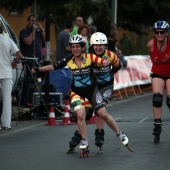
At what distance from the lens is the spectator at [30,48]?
18.6 m

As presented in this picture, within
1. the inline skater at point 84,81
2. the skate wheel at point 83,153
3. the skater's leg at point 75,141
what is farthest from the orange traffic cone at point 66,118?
the skate wheel at point 83,153

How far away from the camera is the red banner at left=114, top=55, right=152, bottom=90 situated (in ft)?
78.9

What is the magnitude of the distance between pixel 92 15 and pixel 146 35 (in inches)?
228

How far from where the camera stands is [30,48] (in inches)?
768

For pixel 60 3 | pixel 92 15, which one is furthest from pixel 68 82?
pixel 92 15

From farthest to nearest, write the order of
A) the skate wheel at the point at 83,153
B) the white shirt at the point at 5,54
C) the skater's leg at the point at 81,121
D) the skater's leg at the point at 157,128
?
the white shirt at the point at 5,54 < the skater's leg at the point at 157,128 < the skater's leg at the point at 81,121 < the skate wheel at the point at 83,153

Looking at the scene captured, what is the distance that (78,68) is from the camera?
40.5 feet

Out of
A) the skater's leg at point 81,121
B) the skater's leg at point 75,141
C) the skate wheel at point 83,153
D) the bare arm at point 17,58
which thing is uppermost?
the bare arm at point 17,58

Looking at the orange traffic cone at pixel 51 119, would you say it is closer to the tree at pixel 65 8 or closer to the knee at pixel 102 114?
the knee at pixel 102 114

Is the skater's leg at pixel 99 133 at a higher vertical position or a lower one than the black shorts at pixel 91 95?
lower

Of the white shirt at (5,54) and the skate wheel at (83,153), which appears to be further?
the white shirt at (5,54)

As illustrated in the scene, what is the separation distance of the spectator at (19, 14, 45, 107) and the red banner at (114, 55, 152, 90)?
13.3 feet

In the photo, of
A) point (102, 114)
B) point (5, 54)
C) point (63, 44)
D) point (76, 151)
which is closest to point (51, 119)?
point (5, 54)

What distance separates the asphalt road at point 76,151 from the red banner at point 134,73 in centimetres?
601
